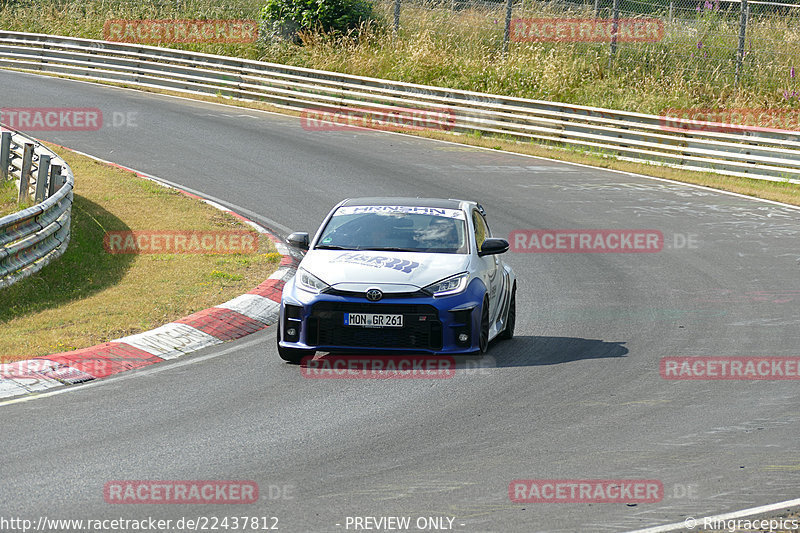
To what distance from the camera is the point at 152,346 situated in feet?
35.3

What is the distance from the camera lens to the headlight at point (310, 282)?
10.2 m

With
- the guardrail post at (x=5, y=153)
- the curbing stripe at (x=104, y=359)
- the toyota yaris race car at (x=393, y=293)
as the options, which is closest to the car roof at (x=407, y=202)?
the toyota yaris race car at (x=393, y=293)

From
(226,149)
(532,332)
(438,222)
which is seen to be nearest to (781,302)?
(532,332)

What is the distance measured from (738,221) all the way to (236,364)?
11811mm

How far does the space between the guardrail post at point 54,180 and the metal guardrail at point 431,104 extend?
1340 centimetres

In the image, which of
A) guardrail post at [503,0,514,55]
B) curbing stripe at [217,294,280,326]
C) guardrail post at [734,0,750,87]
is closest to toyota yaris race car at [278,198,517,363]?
curbing stripe at [217,294,280,326]

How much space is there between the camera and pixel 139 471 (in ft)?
23.4

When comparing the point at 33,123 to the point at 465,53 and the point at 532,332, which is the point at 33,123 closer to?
the point at 465,53

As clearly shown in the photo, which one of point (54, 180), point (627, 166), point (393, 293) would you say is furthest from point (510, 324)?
point (627, 166)

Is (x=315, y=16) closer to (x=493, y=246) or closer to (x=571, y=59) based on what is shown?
(x=571, y=59)

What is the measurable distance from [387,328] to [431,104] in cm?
1828

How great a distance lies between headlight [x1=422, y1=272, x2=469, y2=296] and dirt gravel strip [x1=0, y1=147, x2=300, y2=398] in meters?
2.50

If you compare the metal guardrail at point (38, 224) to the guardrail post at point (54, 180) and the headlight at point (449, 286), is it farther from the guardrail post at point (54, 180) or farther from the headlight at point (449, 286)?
the headlight at point (449, 286)

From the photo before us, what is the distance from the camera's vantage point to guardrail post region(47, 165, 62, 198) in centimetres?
1547
